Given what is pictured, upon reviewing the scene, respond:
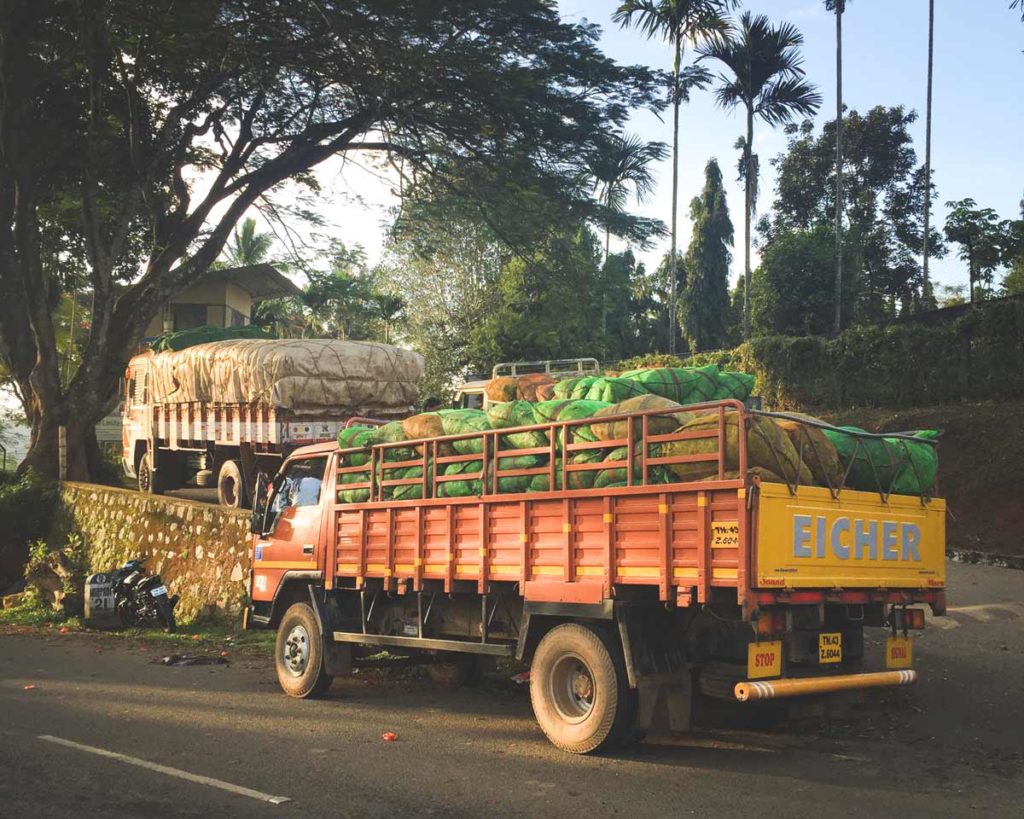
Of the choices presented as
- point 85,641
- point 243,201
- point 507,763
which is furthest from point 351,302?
point 507,763

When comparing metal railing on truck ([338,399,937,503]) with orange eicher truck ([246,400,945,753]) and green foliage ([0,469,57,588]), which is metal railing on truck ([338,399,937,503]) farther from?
green foliage ([0,469,57,588])

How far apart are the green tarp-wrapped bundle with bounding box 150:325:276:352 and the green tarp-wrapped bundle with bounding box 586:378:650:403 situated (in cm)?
1291

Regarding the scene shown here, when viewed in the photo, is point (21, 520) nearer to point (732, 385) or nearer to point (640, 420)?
point (732, 385)

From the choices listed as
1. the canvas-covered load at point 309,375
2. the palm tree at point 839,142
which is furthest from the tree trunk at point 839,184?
Answer: the canvas-covered load at point 309,375

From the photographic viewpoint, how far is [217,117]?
2112 centimetres

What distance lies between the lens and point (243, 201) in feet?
70.7

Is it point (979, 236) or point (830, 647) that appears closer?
point (830, 647)

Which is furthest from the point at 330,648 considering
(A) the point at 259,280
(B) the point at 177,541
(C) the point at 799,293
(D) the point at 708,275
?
(D) the point at 708,275

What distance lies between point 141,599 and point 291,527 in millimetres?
5906

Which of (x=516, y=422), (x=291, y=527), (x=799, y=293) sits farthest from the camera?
(x=799, y=293)

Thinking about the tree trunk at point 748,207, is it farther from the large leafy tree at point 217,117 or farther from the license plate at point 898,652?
the license plate at point 898,652

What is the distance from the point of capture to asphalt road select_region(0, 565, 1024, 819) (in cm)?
536

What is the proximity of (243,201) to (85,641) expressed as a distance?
11.2m

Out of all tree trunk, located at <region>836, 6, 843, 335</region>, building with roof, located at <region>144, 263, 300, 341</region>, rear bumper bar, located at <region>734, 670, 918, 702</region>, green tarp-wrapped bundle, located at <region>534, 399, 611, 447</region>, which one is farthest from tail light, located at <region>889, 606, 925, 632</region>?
building with roof, located at <region>144, 263, 300, 341</region>
